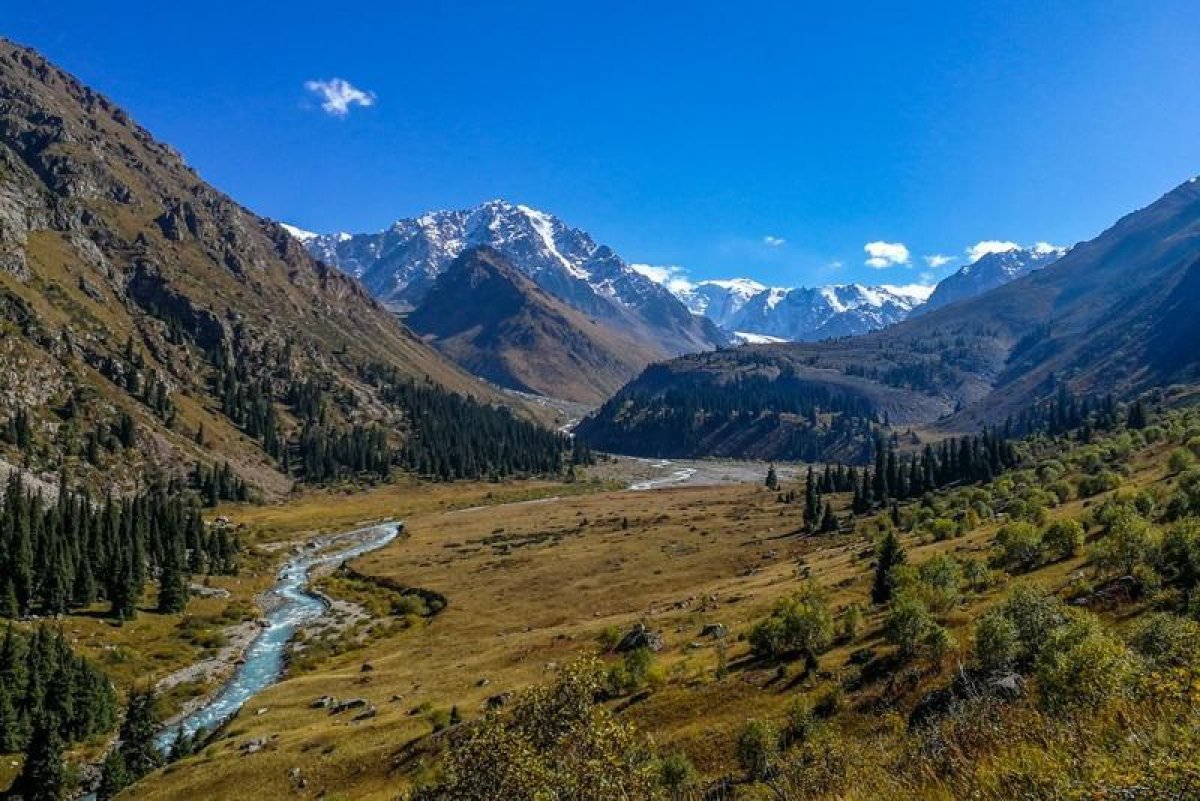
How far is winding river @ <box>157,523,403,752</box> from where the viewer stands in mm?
78062

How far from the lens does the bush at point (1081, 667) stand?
1498cm

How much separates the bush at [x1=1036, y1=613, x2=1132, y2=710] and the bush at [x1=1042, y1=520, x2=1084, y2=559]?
27.4m

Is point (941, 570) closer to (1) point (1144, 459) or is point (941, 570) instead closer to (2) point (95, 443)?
(1) point (1144, 459)

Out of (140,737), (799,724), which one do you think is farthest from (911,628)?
(140,737)

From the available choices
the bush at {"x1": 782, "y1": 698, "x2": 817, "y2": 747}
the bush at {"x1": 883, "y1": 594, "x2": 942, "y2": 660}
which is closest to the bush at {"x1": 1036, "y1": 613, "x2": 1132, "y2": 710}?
the bush at {"x1": 883, "y1": 594, "x2": 942, "y2": 660}

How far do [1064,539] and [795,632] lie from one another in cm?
2256

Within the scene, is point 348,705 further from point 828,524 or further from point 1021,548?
point 828,524

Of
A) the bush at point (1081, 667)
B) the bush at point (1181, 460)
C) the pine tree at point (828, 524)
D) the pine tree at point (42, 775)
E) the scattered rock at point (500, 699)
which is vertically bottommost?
the pine tree at point (828, 524)

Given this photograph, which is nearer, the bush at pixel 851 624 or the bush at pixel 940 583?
the bush at pixel 940 583

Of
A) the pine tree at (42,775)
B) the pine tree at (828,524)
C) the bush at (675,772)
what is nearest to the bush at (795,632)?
the bush at (675,772)

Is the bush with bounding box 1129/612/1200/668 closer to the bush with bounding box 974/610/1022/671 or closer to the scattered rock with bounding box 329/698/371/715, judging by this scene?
the bush with bounding box 974/610/1022/671

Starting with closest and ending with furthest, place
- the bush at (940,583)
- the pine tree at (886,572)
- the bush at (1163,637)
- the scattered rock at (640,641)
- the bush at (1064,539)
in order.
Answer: the bush at (1163,637) → the bush at (940,583) → the bush at (1064,539) → the pine tree at (886,572) → the scattered rock at (640,641)

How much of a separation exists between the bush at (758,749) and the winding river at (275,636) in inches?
2409

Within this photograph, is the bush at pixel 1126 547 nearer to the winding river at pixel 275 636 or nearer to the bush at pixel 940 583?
the bush at pixel 940 583
